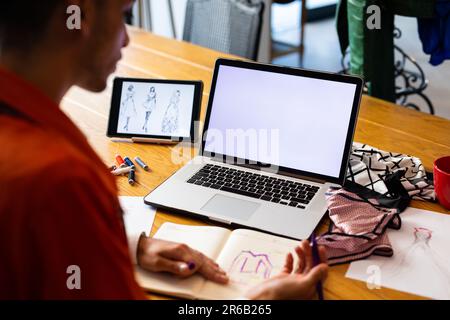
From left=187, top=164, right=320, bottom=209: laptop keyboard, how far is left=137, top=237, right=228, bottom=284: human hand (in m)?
0.27

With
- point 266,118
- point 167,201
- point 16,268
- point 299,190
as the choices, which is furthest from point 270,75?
point 16,268

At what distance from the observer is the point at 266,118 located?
53.5 inches

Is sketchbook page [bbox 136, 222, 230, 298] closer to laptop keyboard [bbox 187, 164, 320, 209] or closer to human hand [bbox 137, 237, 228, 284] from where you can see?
human hand [bbox 137, 237, 228, 284]

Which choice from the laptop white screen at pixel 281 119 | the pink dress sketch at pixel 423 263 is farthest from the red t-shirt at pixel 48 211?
the laptop white screen at pixel 281 119

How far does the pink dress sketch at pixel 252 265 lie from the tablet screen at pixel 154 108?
1.82 ft

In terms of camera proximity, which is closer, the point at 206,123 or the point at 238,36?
the point at 206,123

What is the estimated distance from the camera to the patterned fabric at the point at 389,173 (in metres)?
1.28

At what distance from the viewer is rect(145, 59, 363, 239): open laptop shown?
4.00 feet

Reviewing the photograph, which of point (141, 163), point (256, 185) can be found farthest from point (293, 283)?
point (141, 163)

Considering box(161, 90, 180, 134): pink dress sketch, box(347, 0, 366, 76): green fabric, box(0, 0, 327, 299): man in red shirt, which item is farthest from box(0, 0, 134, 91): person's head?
box(347, 0, 366, 76): green fabric
